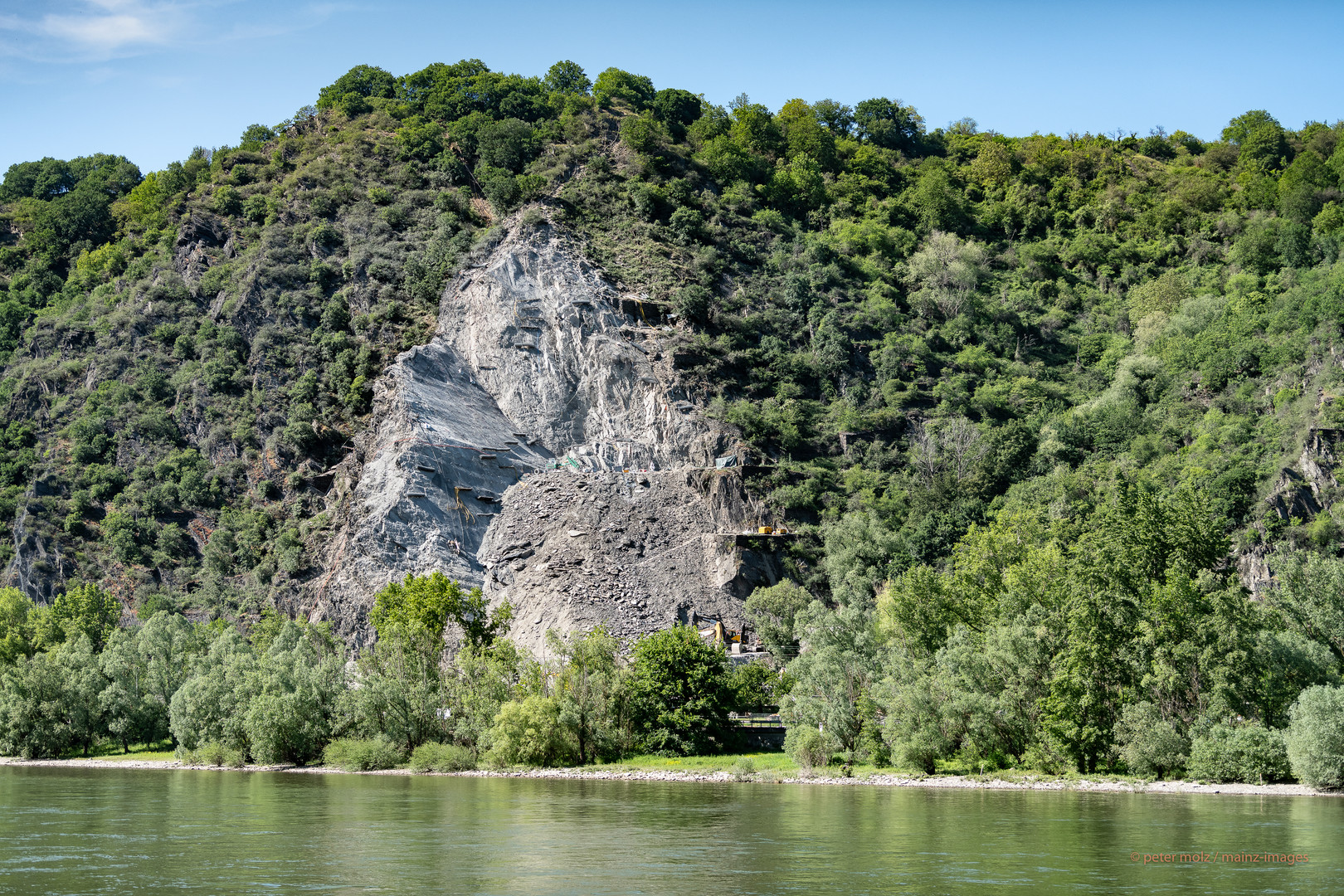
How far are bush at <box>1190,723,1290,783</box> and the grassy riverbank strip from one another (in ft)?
2.11

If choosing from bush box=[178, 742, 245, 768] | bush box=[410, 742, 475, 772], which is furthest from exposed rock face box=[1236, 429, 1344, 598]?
bush box=[178, 742, 245, 768]

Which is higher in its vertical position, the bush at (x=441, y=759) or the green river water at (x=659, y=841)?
the green river water at (x=659, y=841)

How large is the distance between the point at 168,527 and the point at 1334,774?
92.5 m

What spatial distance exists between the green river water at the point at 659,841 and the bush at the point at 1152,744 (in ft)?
11.8

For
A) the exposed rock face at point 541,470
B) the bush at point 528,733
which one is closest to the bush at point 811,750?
the bush at point 528,733

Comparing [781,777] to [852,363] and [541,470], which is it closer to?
[541,470]

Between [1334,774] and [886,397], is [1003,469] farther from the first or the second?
[1334,774]

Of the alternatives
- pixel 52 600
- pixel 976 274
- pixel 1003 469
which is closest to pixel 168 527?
pixel 52 600

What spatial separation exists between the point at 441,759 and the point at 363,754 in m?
4.51

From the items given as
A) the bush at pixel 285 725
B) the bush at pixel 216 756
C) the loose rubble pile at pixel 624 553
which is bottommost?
the bush at pixel 216 756

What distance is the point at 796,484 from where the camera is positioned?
10388 cm

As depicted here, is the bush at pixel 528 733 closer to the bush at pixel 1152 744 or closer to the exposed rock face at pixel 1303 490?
the bush at pixel 1152 744

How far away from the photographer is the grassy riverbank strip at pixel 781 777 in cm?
5169

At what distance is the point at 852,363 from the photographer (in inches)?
4700
